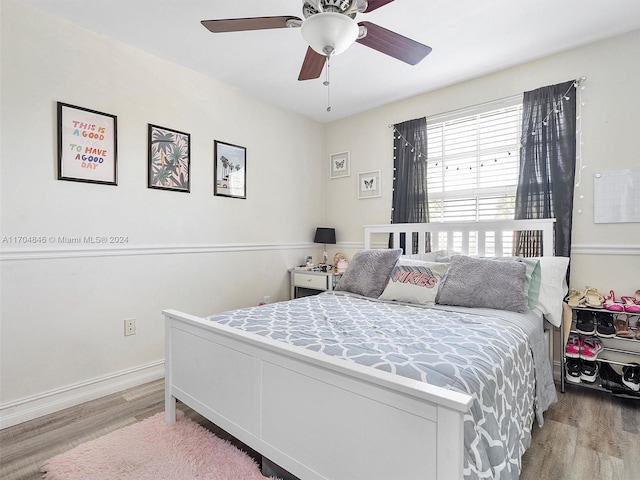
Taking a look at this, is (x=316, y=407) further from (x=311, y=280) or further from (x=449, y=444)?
(x=311, y=280)

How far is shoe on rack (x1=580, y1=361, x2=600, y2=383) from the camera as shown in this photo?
236 cm

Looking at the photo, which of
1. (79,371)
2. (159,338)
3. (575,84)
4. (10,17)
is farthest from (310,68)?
(79,371)

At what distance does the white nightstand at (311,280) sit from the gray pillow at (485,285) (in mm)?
1286

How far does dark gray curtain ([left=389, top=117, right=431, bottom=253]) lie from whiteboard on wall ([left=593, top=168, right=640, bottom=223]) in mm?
1306

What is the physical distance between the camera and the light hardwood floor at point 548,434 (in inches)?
64.0

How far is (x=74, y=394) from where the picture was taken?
91.0 inches

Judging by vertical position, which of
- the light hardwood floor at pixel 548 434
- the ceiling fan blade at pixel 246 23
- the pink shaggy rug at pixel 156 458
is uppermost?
the ceiling fan blade at pixel 246 23

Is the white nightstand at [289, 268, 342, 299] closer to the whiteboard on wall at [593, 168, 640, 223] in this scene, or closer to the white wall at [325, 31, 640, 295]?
the white wall at [325, 31, 640, 295]

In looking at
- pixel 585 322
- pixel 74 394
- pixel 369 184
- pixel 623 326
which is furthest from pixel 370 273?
pixel 74 394

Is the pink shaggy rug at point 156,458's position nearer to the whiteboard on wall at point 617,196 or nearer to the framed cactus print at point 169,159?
the framed cactus print at point 169,159

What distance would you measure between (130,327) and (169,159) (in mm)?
1373

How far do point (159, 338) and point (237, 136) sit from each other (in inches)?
78.1

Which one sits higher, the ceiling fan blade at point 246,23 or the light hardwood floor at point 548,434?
the ceiling fan blade at point 246,23

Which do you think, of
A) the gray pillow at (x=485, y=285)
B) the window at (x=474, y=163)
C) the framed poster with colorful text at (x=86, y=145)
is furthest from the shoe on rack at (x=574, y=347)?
the framed poster with colorful text at (x=86, y=145)
